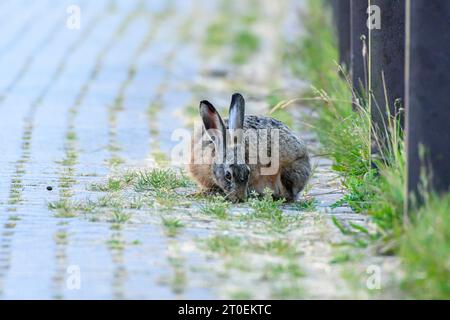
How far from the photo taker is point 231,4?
21906mm

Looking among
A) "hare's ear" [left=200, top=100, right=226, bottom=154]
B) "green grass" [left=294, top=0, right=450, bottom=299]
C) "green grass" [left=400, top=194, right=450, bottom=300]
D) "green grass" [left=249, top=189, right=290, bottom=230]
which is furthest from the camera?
"hare's ear" [left=200, top=100, right=226, bottom=154]

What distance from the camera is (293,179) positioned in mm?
8016

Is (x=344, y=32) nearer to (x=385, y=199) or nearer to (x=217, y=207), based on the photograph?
(x=217, y=207)

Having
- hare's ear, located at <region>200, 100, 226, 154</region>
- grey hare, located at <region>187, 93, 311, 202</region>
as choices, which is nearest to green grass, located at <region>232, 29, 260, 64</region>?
grey hare, located at <region>187, 93, 311, 202</region>

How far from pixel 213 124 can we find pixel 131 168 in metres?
1.26

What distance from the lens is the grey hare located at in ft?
25.4

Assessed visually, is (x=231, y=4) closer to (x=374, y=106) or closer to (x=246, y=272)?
(x=374, y=106)

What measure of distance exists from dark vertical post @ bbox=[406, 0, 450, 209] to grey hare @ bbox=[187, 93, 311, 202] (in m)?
1.80

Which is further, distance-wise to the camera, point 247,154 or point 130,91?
point 130,91

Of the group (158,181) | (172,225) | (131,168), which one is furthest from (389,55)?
(131,168)

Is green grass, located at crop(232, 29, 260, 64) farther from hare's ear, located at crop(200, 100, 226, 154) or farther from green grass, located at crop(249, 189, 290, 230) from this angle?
green grass, located at crop(249, 189, 290, 230)
